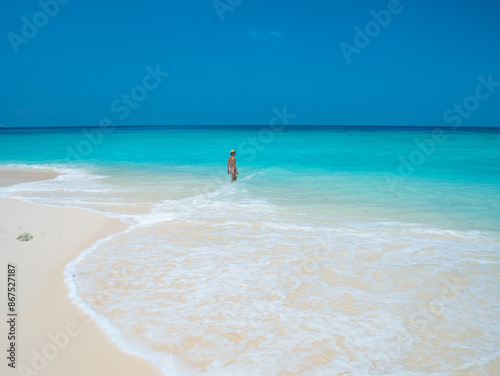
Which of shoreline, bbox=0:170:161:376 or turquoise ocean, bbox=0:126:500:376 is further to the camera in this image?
turquoise ocean, bbox=0:126:500:376

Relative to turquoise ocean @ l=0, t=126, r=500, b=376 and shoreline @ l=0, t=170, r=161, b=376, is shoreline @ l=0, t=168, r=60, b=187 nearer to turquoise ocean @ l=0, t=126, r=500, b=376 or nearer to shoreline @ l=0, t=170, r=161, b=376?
turquoise ocean @ l=0, t=126, r=500, b=376

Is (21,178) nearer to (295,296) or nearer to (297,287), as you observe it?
(297,287)

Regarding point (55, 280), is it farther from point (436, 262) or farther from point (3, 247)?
point (436, 262)

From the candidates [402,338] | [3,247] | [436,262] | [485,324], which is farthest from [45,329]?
[436,262]

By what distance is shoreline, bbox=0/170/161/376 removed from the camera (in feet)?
9.59

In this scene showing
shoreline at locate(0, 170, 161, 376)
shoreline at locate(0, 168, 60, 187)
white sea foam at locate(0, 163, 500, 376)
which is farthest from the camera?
shoreline at locate(0, 168, 60, 187)

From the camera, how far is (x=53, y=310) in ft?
12.1

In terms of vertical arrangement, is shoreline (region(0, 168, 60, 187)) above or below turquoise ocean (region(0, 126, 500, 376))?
below

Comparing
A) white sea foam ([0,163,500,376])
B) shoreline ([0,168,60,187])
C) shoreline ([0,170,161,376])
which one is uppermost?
white sea foam ([0,163,500,376])

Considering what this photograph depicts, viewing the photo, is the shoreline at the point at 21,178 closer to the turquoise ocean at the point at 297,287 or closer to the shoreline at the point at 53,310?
the turquoise ocean at the point at 297,287

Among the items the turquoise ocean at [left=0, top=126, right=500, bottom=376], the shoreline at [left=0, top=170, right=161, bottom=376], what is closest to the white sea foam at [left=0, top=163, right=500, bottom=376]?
the turquoise ocean at [left=0, top=126, right=500, bottom=376]

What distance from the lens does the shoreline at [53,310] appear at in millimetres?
2922

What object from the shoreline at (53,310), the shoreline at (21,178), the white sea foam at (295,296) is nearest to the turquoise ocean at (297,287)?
the white sea foam at (295,296)

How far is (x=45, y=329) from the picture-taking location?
336 cm
